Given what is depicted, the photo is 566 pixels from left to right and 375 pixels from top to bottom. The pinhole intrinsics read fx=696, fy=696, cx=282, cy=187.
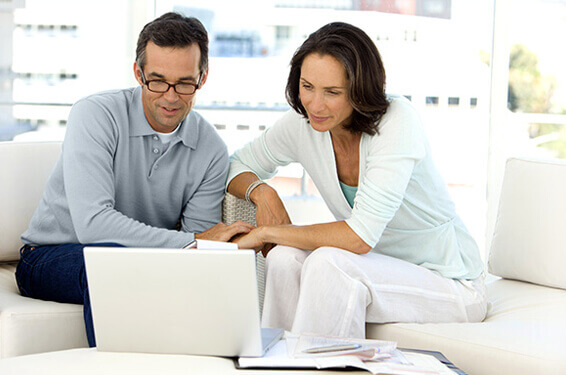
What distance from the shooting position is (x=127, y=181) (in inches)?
84.4

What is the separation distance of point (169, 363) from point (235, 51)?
2.61 metres

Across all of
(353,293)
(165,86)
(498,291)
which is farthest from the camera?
(498,291)

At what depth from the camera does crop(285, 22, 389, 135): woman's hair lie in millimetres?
1860

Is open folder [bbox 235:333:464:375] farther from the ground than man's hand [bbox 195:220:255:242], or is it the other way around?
man's hand [bbox 195:220:255:242]

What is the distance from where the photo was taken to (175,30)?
2039 mm

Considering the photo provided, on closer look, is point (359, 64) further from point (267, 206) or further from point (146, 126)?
point (146, 126)

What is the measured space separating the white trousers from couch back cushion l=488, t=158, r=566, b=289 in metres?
0.38

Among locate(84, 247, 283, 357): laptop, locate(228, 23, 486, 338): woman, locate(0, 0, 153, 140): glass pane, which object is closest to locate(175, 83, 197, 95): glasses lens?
locate(228, 23, 486, 338): woman

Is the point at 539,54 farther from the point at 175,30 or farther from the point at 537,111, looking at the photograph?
the point at 175,30

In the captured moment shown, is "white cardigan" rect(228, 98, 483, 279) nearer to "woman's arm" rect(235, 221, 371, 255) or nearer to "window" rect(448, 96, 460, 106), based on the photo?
"woman's arm" rect(235, 221, 371, 255)

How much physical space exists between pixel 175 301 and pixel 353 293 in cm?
53

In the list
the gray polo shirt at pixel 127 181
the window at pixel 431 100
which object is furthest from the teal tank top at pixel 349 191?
the window at pixel 431 100

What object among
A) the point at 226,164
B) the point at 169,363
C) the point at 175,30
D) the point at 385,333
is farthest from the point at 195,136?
the point at 169,363

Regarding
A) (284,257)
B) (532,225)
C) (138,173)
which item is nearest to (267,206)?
(284,257)
